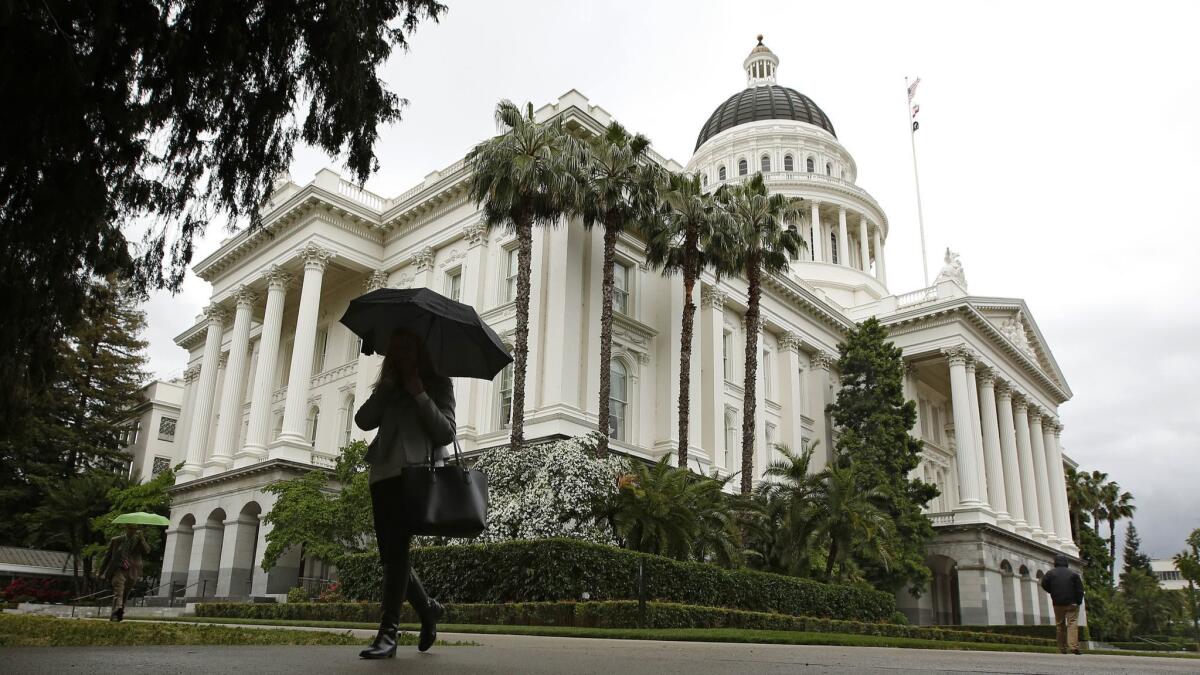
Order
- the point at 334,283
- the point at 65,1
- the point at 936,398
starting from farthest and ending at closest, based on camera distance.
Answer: the point at 936,398
the point at 334,283
the point at 65,1

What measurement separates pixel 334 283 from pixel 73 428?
20.1 m

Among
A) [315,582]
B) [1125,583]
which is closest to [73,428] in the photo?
[315,582]

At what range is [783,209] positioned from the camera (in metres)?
32.4

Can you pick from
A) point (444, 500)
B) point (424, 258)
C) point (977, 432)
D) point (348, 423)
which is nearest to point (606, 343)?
point (424, 258)

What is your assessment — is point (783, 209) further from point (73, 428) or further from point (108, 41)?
point (73, 428)

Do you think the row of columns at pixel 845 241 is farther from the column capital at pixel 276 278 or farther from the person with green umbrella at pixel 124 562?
the person with green umbrella at pixel 124 562

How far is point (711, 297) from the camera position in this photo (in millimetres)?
36406

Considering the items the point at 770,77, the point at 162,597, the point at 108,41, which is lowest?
the point at 162,597

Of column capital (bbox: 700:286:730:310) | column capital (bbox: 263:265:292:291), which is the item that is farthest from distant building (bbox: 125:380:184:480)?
column capital (bbox: 700:286:730:310)

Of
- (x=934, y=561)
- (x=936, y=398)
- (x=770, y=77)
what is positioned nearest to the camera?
(x=934, y=561)

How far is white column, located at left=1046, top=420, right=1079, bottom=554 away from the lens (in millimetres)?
54344

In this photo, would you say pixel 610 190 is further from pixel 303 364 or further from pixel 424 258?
pixel 303 364

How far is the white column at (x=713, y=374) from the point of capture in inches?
1394

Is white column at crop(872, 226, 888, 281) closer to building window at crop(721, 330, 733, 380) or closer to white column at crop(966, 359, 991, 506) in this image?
white column at crop(966, 359, 991, 506)
